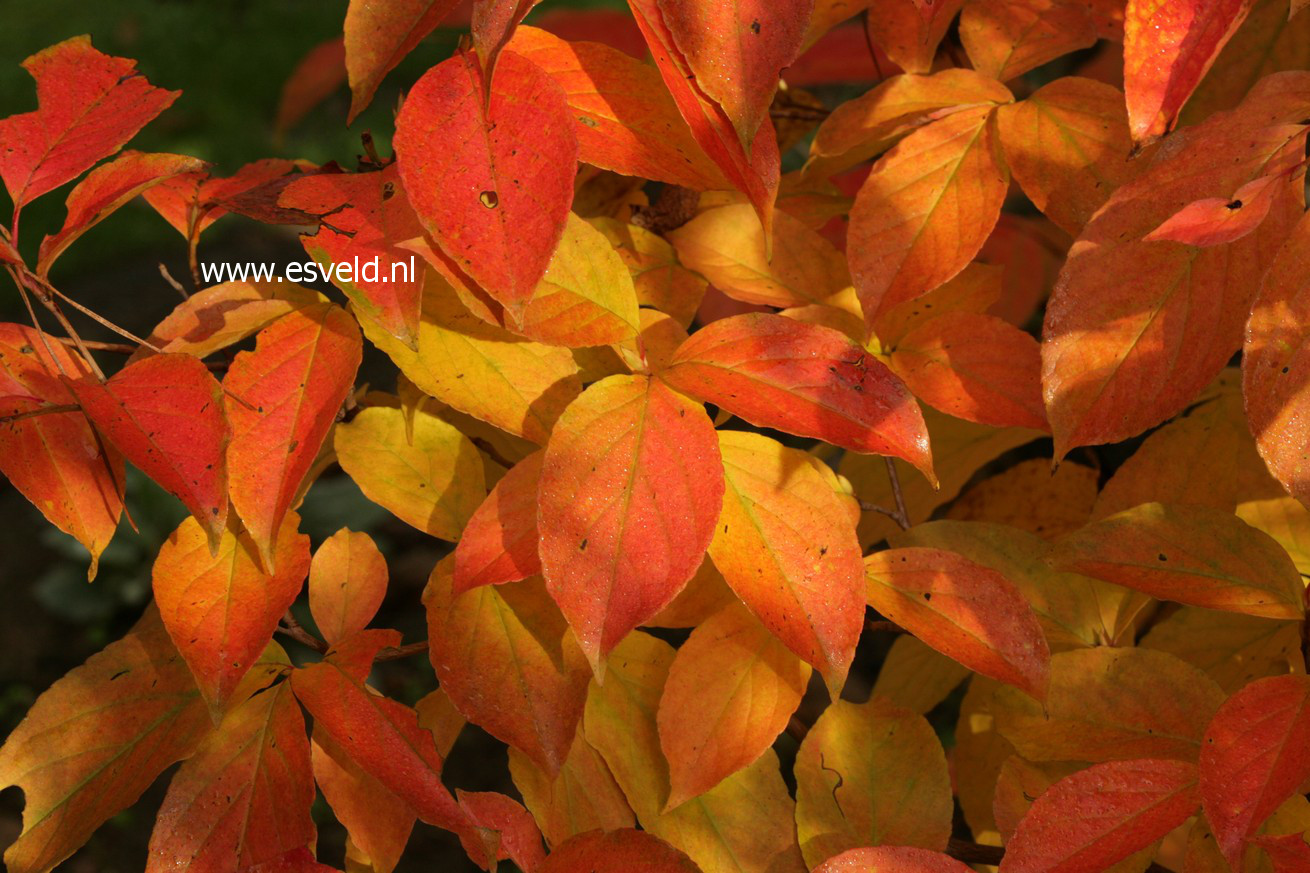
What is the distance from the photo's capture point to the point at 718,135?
0.52m

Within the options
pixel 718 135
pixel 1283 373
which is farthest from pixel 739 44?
pixel 1283 373

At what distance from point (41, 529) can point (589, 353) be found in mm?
2397

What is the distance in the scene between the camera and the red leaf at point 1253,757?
20.1 inches

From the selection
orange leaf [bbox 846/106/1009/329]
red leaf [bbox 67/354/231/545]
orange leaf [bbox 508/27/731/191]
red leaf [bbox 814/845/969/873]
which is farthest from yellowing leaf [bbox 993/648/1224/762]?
red leaf [bbox 67/354/231/545]

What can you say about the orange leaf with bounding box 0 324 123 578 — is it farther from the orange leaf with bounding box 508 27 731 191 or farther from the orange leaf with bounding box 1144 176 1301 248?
the orange leaf with bounding box 1144 176 1301 248

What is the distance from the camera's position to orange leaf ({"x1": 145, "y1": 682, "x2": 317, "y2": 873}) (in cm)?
60

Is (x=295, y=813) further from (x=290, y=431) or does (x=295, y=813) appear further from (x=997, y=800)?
(x=997, y=800)

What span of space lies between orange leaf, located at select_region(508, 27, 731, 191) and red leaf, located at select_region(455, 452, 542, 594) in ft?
0.54

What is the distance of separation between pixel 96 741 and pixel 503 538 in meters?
0.27

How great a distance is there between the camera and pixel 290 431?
0.57 metres

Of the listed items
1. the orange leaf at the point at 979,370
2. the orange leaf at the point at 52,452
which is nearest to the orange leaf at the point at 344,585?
the orange leaf at the point at 52,452

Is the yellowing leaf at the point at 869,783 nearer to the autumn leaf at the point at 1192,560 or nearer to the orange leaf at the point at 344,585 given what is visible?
the autumn leaf at the point at 1192,560

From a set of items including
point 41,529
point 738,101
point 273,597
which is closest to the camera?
point 738,101

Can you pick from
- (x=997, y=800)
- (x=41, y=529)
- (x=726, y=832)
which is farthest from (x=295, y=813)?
(x=41, y=529)
